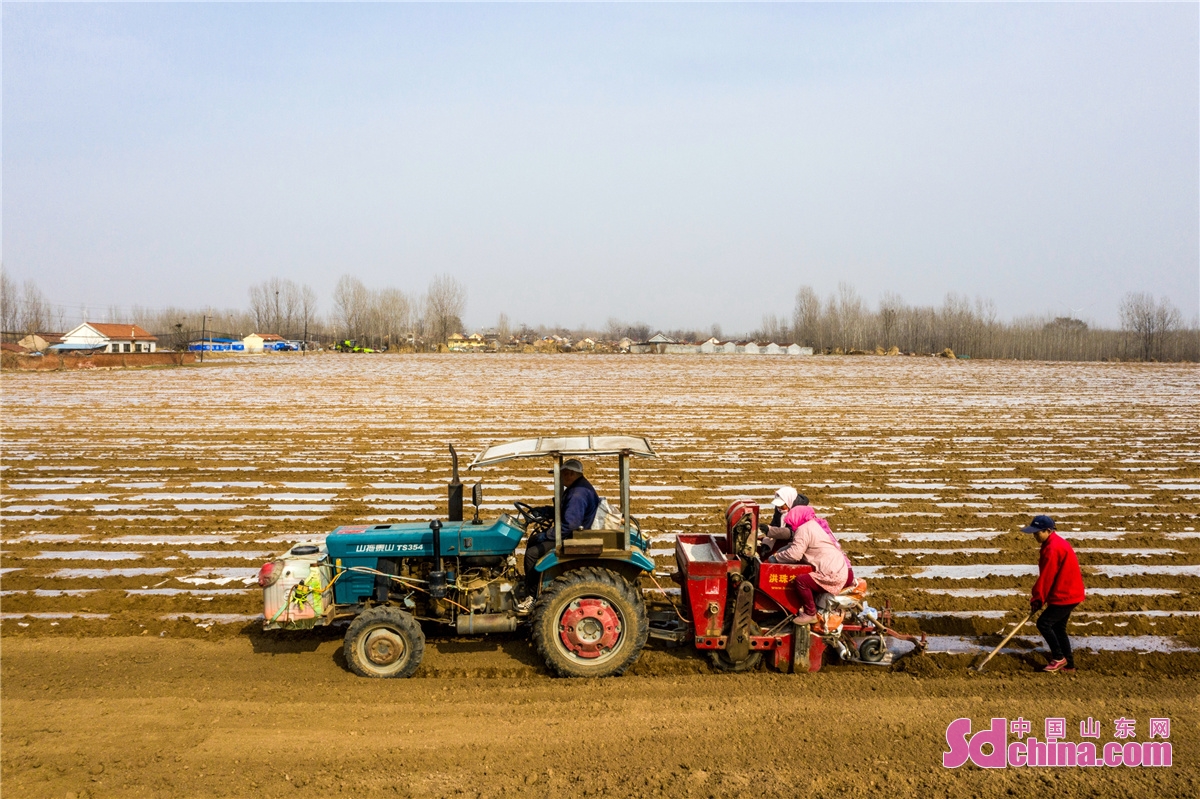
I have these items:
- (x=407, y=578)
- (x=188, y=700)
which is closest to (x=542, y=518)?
(x=407, y=578)

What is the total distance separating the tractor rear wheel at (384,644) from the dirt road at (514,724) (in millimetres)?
138

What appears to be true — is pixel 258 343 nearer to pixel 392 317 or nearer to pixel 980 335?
pixel 392 317

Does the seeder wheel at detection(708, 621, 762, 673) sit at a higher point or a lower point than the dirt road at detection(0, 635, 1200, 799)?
higher

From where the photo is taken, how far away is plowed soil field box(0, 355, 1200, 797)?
195 inches

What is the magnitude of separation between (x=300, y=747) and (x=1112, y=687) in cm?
605

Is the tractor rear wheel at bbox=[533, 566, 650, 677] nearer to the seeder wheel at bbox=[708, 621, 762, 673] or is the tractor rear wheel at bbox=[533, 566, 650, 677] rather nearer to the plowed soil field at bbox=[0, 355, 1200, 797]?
the plowed soil field at bbox=[0, 355, 1200, 797]

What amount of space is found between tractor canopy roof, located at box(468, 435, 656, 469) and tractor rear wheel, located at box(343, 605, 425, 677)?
4.53 ft

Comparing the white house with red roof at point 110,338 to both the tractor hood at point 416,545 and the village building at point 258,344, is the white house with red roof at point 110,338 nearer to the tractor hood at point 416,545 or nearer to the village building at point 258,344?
the village building at point 258,344

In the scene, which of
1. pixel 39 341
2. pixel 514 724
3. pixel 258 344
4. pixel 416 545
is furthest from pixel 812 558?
pixel 258 344

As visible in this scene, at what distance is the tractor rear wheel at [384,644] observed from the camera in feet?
20.3

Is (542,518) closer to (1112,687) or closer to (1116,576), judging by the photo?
(1112,687)

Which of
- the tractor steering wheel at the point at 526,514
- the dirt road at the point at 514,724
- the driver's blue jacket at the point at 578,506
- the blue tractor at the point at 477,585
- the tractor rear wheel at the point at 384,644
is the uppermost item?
the driver's blue jacket at the point at 578,506

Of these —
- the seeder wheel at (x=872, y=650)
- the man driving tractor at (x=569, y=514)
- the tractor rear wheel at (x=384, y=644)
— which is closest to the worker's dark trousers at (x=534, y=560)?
the man driving tractor at (x=569, y=514)

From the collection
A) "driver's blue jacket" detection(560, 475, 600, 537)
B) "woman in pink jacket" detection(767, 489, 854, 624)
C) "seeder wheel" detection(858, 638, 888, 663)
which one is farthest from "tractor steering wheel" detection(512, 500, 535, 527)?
"seeder wheel" detection(858, 638, 888, 663)
